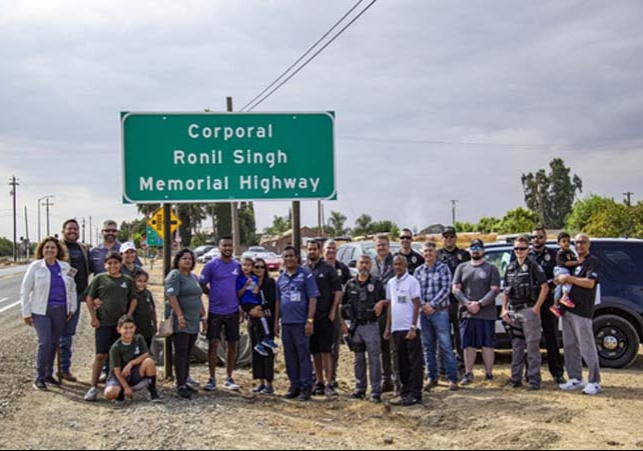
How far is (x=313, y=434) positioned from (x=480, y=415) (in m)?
1.97

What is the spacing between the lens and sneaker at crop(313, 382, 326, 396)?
9500 millimetres

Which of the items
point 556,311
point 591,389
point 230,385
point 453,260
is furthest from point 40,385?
point 591,389

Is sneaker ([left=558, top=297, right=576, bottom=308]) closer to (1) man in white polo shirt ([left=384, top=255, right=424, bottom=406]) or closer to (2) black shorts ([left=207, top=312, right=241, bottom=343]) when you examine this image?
(1) man in white polo shirt ([left=384, top=255, right=424, bottom=406])

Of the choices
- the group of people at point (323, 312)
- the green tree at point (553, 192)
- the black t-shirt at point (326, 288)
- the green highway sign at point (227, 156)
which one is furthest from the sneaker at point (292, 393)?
the green tree at point (553, 192)

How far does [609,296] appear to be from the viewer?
11312mm

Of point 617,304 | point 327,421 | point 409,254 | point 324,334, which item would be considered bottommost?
point 327,421

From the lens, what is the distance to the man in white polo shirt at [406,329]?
8961 mm

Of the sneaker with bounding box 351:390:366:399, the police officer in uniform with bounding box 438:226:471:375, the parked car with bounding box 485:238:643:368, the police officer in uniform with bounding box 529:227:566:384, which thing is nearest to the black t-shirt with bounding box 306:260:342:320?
the sneaker with bounding box 351:390:366:399

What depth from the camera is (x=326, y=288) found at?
938 cm

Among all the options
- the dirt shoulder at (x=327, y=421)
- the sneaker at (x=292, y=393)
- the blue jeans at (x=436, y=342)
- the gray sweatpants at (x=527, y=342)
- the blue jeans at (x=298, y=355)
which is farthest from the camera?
the blue jeans at (x=436, y=342)

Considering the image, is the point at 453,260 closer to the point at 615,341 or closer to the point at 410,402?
the point at 410,402

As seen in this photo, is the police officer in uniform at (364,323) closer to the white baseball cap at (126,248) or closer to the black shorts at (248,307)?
the black shorts at (248,307)

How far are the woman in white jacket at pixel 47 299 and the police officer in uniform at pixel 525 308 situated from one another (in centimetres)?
569

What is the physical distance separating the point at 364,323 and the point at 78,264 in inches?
157
